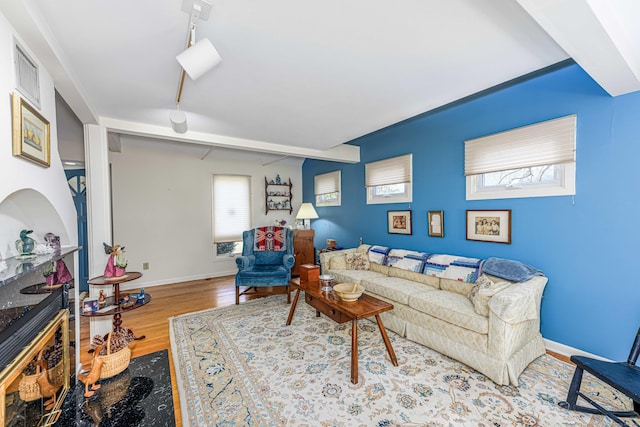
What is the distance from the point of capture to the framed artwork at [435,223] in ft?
10.9

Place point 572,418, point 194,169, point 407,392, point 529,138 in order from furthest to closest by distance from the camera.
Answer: point 194,169, point 529,138, point 407,392, point 572,418

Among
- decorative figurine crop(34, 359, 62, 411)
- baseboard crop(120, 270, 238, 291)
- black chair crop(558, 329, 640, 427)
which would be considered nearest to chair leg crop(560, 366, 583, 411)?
black chair crop(558, 329, 640, 427)

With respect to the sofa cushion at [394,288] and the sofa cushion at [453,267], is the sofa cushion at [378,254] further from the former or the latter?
the sofa cushion at [453,267]

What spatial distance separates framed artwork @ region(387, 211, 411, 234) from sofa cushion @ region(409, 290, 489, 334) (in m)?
1.18

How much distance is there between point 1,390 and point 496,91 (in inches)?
162

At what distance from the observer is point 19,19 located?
1300 millimetres

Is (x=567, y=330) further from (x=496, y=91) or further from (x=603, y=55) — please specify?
(x=496, y=91)

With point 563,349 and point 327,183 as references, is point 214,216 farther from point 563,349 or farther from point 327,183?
point 563,349

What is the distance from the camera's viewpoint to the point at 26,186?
141cm

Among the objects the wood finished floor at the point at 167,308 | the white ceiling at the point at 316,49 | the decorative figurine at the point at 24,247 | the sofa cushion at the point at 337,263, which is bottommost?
the wood finished floor at the point at 167,308

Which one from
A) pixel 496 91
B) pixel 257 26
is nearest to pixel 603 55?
pixel 496 91

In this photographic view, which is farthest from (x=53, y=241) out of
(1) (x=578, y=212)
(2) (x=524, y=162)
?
(1) (x=578, y=212)

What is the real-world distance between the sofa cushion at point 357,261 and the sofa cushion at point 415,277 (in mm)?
405

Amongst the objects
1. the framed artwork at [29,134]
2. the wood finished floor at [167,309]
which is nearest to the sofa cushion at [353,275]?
the wood finished floor at [167,309]
